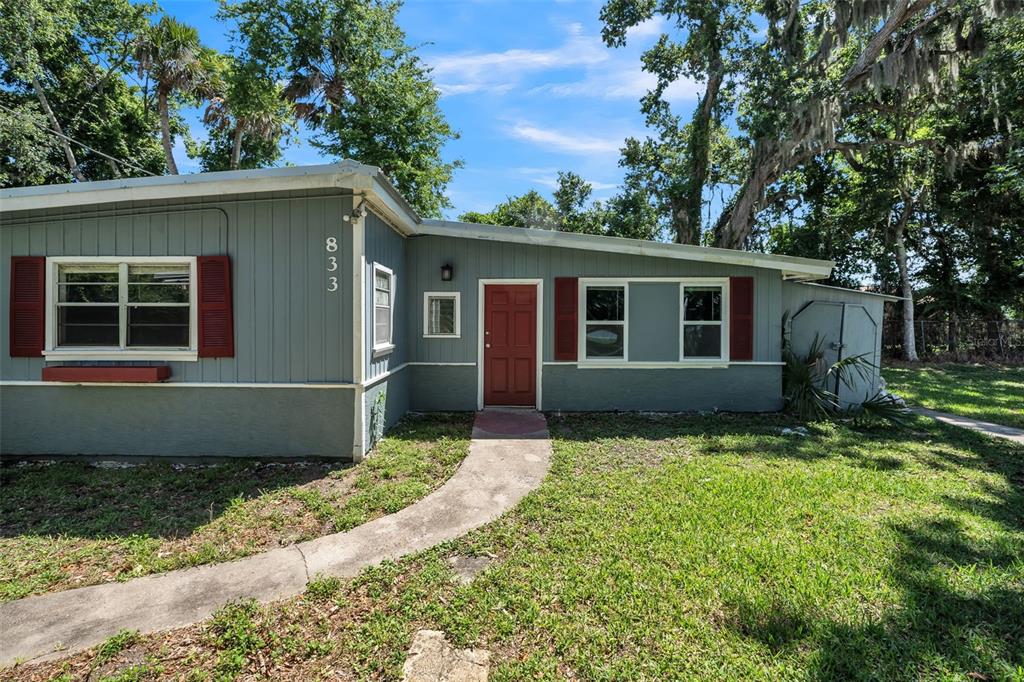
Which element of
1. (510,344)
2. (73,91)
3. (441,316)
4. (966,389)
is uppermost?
(73,91)

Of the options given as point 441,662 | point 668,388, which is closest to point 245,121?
point 668,388

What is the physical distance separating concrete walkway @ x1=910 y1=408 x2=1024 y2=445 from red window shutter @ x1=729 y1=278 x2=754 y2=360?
115 inches

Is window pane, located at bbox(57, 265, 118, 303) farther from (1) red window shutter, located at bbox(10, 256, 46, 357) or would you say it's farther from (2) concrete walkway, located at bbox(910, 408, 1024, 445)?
(2) concrete walkway, located at bbox(910, 408, 1024, 445)

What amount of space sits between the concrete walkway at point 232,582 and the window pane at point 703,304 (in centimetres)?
416

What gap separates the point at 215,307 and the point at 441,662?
4212 millimetres

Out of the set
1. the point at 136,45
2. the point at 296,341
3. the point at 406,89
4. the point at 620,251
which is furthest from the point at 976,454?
the point at 136,45

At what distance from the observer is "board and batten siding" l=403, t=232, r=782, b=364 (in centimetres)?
710

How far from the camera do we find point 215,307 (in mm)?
4828

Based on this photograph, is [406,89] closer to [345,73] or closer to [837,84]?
[345,73]

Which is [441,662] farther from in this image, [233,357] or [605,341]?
[605,341]

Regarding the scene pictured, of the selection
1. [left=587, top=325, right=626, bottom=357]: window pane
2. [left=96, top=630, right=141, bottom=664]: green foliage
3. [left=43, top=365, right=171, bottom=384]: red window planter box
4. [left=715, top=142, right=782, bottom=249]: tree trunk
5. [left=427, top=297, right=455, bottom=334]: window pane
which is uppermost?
[left=715, top=142, right=782, bottom=249]: tree trunk

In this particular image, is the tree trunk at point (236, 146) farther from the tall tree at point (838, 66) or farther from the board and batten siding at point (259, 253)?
the tall tree at point (838, 66)

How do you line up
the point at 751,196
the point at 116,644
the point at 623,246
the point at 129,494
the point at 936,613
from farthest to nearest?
the point at 751,196, the point at 623,246, the point at 129,494, the point at 936,613, the point at 116,644

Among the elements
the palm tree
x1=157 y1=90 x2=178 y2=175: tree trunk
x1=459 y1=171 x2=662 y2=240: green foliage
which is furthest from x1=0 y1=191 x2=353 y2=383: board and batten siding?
x1=157 y1=90 x2=178 y2=175: tree trunk
